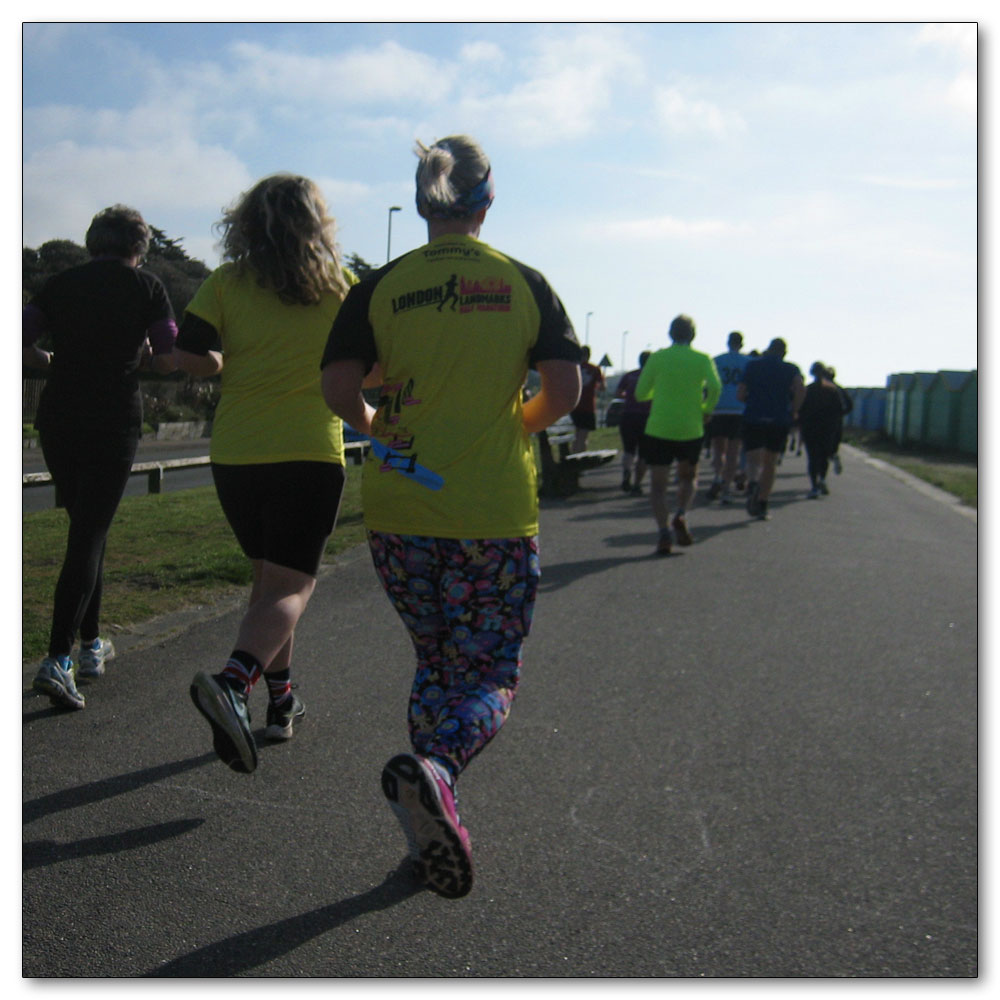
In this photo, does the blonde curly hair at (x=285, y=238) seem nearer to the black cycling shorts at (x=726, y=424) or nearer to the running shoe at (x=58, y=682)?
the running shoe at (x=58, y=682)

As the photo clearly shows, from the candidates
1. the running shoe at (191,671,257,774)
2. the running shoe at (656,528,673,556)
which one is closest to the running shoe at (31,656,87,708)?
the running shoe at (191,671,257,774)

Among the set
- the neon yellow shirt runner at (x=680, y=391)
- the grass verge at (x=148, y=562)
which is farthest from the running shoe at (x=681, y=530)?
the grass verge at (x=148, y=562)

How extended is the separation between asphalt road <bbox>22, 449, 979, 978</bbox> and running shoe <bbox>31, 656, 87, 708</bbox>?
68 millimetres

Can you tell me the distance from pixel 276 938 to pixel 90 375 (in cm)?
253

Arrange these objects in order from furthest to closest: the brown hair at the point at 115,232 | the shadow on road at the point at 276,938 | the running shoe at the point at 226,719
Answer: the brown hair at the point at 115,232
the running shoe at the point at 226,719
the shadow on road at the point at 276,938

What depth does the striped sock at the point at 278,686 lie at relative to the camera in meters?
4.19

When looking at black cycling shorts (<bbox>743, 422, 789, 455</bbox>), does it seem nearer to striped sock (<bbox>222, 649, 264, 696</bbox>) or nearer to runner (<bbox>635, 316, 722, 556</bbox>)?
runner (<bbox>635, 316, 722, 556</bbox>)

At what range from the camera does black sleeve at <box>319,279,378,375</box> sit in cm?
279

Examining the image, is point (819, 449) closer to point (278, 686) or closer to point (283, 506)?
point (278, 686)

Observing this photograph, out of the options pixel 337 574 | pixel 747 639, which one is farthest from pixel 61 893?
pixel 337 574

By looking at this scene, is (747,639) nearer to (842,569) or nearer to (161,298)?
(842,569)

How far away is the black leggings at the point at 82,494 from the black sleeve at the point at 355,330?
2.00 metres

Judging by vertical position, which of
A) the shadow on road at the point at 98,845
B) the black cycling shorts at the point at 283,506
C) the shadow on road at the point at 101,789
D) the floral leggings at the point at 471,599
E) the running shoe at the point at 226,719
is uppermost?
the black cycling shorts at the point at 283,506

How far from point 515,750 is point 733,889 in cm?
130
